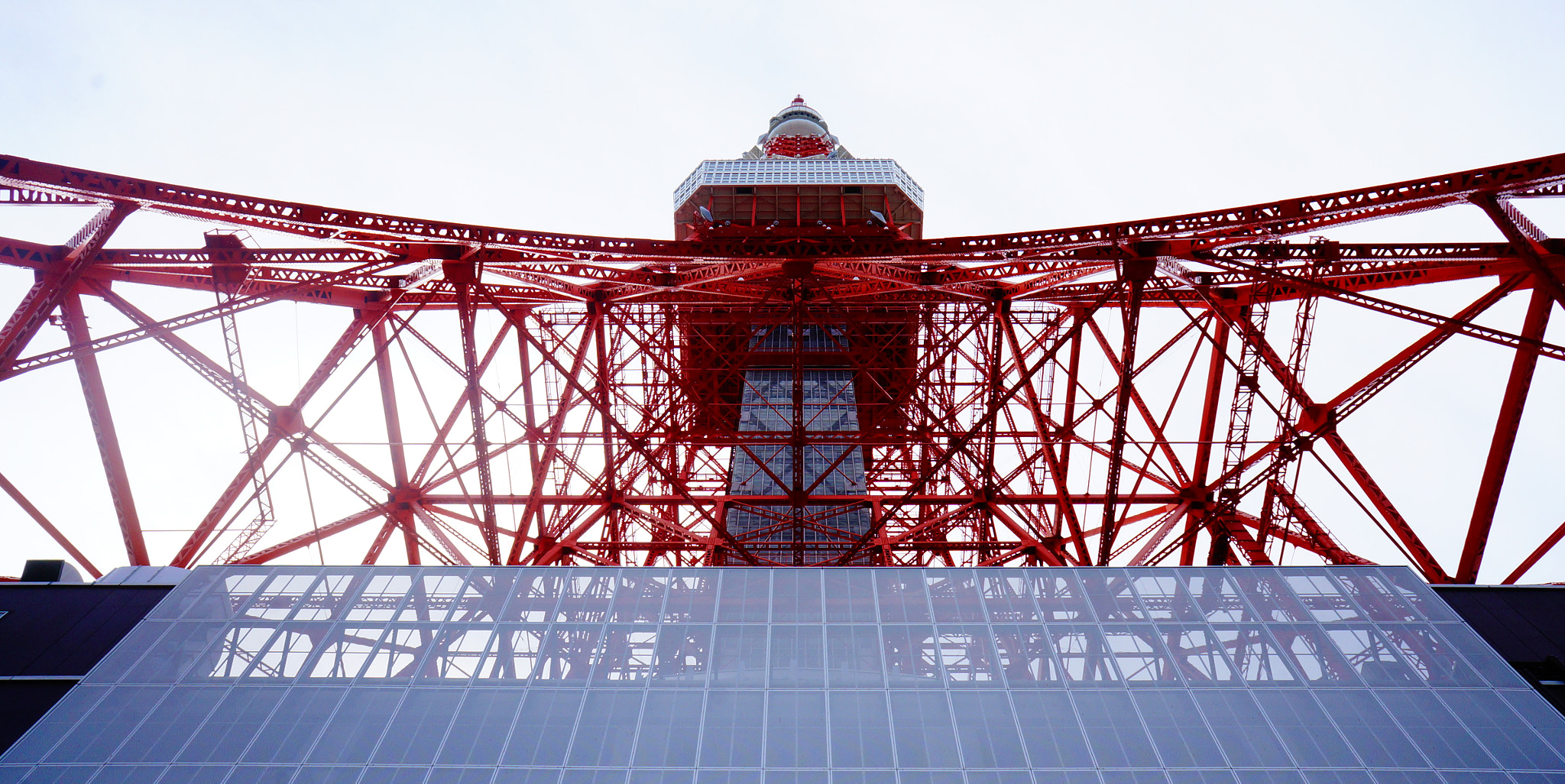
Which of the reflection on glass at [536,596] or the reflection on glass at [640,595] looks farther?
the reflection on glass at [536,596]

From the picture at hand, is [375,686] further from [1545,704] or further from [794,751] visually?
[1545,704]

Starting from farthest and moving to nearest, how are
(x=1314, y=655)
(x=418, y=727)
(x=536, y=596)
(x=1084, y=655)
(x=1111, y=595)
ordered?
(x=536, y=596), (x=1111, y=595), (x=1084, y=655), (x=1314, y=655), (x=418, y=727)

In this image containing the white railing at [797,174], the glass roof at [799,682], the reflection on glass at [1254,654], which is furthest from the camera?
the white railing at [797,174]

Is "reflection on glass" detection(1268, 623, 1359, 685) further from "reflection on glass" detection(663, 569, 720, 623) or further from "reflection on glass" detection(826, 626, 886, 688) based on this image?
"reflection on glass" detection(663, 569, 720, 623)

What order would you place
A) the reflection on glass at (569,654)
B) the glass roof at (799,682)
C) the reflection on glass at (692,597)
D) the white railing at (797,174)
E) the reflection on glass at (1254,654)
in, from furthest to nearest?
the white railing at (797,174), the reflection on glass at (692,597), the reflection on glass at (569,654), the reflection on glass at (1254,654), the glass roof at (799,682)

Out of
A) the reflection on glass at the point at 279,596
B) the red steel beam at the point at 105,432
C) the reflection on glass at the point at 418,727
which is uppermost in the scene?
the red steel beam at the point at 105,432

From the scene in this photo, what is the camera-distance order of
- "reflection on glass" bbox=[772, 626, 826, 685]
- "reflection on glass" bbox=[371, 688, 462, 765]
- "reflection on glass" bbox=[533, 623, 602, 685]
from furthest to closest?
"reflection on glass" bbox=[533, 623, 602, 685]
"reflection on glass" bbox=[772, 626, 826, 685]
"reflection on glass" bbox=[371, 688, 462, 765]

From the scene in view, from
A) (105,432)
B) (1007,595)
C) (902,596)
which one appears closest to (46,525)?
(105,432)

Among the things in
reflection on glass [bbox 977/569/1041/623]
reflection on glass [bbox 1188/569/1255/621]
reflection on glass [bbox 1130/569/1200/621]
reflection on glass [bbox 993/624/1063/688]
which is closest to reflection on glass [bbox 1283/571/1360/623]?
reflection on glass [bbox 1188/569/1255/621]

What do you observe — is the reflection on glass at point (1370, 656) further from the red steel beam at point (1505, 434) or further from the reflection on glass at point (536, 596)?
the reflection on glass at point (536, 596)

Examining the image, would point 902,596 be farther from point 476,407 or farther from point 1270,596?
point 476,407

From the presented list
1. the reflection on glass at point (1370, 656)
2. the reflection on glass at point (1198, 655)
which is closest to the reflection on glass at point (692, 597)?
the reflection on glass at point (1198, 655)

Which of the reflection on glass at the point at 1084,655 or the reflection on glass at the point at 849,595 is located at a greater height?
the reflection on glass at the point at 849,595

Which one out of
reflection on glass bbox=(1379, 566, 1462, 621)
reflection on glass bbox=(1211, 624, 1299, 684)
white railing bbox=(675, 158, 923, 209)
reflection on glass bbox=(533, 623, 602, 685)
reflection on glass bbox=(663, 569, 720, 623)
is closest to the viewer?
reflection on glass bbox=(1211, 624, 1299, 684)
